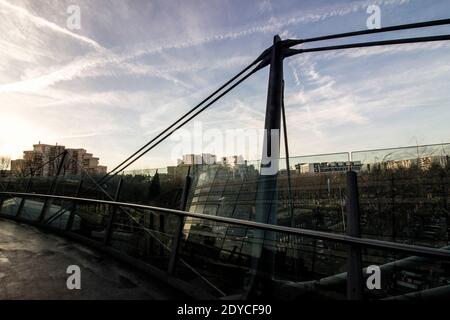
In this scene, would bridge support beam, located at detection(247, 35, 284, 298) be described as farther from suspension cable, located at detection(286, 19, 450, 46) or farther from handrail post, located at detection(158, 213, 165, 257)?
handrail post, located at detection(158, 213, 165, 257)

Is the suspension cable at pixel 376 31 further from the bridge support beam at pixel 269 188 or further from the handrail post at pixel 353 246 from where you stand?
the handrail post at pixel 353 246

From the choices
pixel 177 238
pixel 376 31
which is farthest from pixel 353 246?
pixel 376 31

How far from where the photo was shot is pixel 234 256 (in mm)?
3564

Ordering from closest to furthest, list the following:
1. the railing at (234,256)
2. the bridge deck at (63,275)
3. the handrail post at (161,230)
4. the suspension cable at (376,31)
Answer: the railing at (234,256) < the bridge deck at (63,275) < the handrail post at (161,230) < the suspension cable at (376,31)

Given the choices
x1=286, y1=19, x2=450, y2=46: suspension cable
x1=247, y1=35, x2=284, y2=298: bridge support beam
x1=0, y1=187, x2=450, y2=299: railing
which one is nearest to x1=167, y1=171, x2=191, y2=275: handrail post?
x1=0, y1=187, x2=450, y2=299: railing

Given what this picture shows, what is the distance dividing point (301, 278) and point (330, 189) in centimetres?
306

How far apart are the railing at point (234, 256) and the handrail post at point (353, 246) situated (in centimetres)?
3

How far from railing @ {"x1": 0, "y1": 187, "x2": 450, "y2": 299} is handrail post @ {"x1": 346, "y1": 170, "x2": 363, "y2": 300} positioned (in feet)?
0.10

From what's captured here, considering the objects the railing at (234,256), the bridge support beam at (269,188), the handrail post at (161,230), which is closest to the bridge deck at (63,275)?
the railing at (234,256)

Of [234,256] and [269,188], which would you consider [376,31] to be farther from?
[234,256]

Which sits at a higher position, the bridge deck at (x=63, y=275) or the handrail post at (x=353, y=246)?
the handrail post at (x=353, y=246)

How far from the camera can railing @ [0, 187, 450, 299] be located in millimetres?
2670

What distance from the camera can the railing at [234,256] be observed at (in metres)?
2.67
